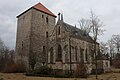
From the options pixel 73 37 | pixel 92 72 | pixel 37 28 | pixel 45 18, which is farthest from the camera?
pixel 45 18

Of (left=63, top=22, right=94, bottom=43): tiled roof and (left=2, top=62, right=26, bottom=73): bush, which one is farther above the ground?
(left=63, top=22, right=94, bottom=43): tiled roof

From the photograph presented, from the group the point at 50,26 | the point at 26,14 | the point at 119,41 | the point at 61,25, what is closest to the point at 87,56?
the point at 61,25

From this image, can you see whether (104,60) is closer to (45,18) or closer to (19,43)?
(45,18)

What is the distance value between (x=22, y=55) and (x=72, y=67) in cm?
1616

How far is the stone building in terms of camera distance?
102ft

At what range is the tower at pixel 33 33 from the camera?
3792cm

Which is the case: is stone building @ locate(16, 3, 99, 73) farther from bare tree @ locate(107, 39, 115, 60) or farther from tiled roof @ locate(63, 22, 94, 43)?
bare tree @ locate(107, 39, 115, 60)

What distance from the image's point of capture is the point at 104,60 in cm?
3756

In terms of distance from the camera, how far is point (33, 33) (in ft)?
127

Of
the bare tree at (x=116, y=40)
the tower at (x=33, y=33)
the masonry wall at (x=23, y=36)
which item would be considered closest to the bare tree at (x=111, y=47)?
the bare tree at (x=116, y=40)

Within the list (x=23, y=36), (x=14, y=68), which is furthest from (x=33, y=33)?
(x=14, y=68)

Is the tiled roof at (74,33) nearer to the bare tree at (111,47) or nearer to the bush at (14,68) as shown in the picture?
the bush at (14,68)

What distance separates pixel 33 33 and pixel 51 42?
6.62 metres

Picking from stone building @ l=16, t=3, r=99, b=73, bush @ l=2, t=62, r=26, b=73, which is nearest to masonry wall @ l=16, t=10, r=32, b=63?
stone building @ l=16, t=3, r=99, b=73
